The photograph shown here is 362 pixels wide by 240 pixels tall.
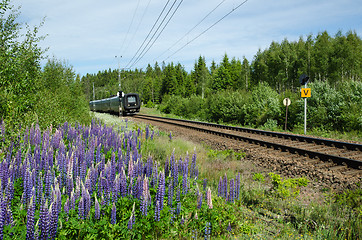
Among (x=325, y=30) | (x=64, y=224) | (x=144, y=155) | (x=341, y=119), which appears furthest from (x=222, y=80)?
(x=64, y=224)

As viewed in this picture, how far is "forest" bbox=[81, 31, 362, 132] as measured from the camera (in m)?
16.4

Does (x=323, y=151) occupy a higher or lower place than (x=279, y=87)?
lower

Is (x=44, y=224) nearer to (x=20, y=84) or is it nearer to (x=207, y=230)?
(x=207, y=230)

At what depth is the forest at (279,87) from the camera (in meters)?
16.4

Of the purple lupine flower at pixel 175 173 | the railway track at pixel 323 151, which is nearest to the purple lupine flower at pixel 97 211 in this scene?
the purple lupine flower at pixel 175 173

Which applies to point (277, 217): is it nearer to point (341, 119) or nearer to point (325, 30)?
point (341, 119)

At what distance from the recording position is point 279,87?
246ft

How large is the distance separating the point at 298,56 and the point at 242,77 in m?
19.6

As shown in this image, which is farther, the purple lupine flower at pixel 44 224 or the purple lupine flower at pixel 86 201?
the purple lupine flower at pixel 86 201

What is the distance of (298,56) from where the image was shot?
63.4 m

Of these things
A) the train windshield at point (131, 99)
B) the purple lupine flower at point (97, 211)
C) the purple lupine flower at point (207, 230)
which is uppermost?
the train windshield at point (131, 99)

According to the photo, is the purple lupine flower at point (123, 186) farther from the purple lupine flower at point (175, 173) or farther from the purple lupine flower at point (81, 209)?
the purple lupine flower at point (175, 173)

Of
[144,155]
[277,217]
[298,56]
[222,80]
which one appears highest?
[298,56]

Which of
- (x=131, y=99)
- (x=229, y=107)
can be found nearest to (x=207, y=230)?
(x=229, y=107)
